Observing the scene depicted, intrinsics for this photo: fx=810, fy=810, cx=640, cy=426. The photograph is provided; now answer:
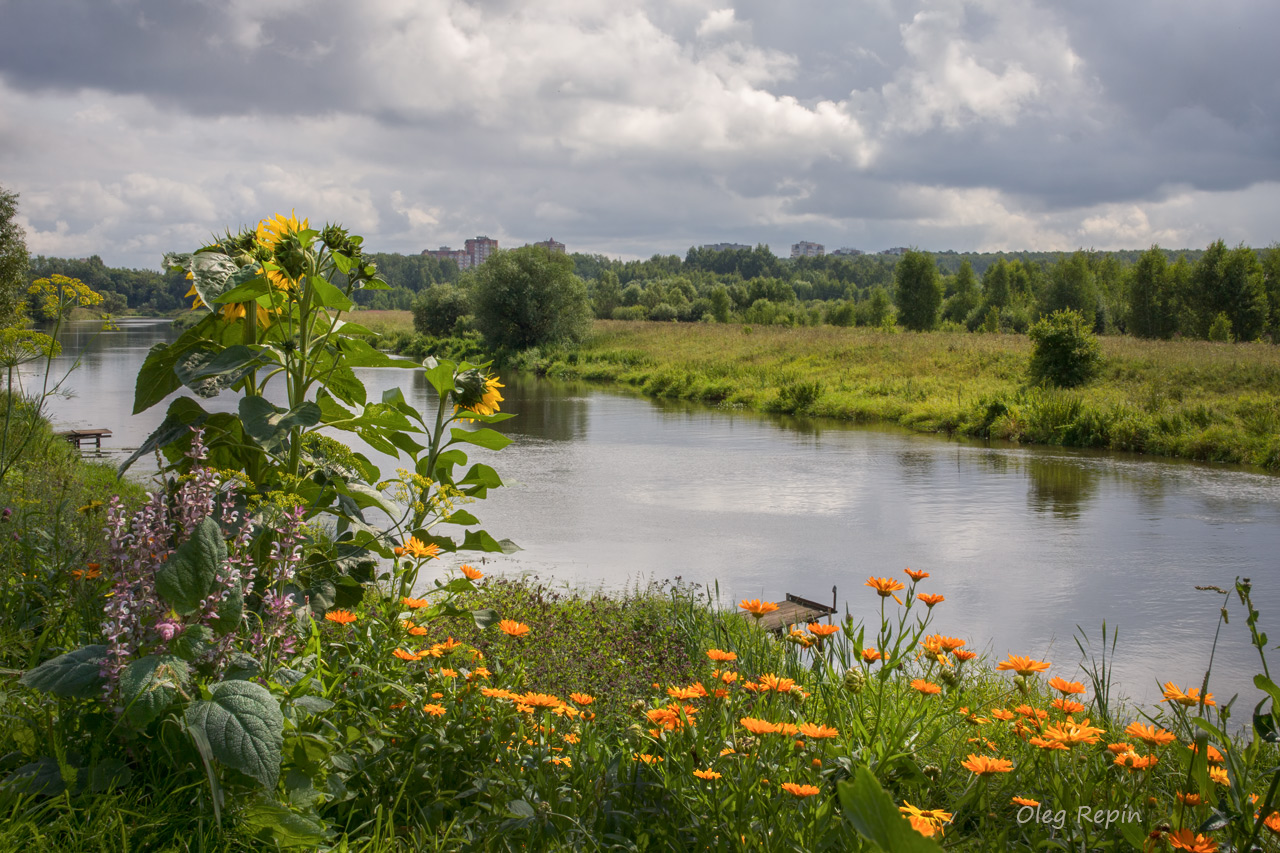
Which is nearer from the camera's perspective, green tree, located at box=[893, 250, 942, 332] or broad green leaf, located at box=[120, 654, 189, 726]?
broad green leaf, located at box=[120, 654, 189, 726]

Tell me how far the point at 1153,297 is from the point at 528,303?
30.7 meters

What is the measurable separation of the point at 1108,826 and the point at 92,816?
6.43 feet

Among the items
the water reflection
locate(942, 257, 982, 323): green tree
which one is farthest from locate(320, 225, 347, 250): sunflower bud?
locate(942, 257, 982, 323): green tree

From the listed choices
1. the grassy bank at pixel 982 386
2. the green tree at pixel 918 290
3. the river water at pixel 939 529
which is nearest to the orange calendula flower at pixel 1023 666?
the river water at pixel 939 529

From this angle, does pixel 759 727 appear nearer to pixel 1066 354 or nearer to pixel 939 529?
pixel 939 529

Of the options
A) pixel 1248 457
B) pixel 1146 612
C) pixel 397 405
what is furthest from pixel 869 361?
pixel 397 405

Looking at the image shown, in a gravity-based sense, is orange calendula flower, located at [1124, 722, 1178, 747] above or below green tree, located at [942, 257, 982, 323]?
below

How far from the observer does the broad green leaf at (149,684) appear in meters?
1.32

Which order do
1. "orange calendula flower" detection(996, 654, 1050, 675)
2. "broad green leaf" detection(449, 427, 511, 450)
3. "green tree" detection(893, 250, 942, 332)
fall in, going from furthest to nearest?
"green tree" detection(893, 250, 942, 332), "broad green leaf" detection(449, 427, 511, 450), "orange calendula flower" detection(996, 654, 1050, 675)

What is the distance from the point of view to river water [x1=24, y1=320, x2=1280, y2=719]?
5.64 m

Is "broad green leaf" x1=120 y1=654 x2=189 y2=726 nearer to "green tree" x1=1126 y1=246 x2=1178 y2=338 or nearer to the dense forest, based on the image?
the dense forest

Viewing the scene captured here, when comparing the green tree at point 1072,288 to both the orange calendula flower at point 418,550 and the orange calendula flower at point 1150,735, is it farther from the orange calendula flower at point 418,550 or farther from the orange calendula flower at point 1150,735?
the orange calendula flower at point 418,550

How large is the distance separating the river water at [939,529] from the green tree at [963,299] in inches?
1726

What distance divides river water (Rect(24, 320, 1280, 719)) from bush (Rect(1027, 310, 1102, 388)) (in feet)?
11.6
